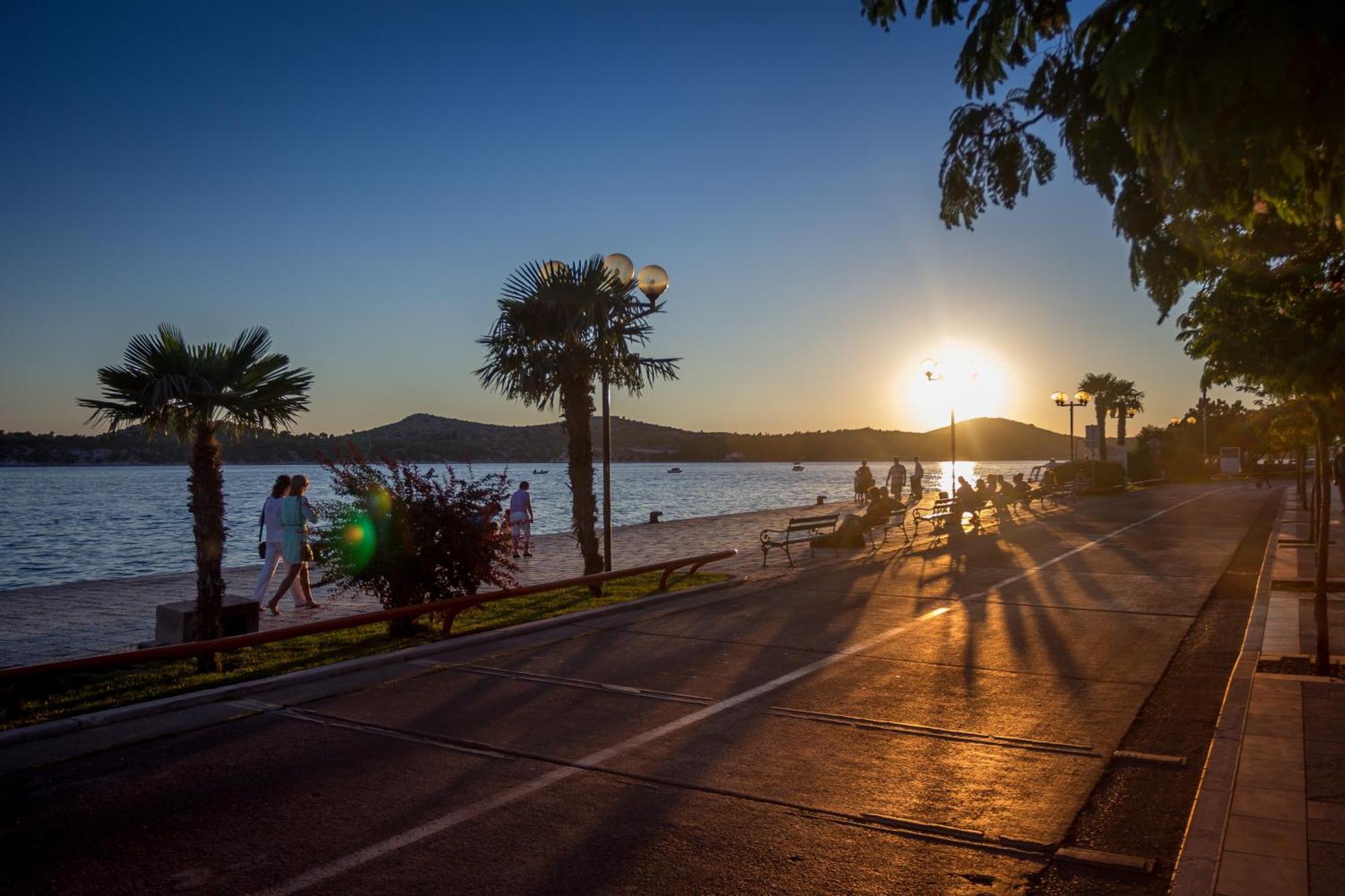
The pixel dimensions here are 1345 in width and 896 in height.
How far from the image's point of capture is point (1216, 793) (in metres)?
5.00

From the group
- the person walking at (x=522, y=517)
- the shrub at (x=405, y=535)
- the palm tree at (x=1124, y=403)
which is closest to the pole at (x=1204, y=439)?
the palm tree at (x=1124, y=403)

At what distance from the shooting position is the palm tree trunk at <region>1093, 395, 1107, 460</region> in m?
47.4

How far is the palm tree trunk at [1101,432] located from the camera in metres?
47.4

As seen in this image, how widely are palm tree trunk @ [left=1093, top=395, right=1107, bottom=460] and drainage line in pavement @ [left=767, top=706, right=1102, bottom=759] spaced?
4213 cm

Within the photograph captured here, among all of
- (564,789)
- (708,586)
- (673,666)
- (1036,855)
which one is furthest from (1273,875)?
(708,586)

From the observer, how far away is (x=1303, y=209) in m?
4.50

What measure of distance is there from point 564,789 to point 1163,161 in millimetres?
4163

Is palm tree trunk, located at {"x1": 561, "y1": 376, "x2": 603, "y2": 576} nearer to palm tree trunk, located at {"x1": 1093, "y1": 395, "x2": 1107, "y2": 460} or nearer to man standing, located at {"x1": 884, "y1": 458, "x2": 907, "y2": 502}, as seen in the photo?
man standing, located at {"x1": 884, "y1": 458, "x2": 907, "y2": 502}

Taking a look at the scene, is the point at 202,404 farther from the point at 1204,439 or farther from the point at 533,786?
the point at 1204,439

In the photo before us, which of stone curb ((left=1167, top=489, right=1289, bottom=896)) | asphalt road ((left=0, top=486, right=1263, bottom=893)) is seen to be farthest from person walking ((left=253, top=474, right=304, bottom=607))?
stone curb ((left=1167, top=489, right=1289, bottom=896))

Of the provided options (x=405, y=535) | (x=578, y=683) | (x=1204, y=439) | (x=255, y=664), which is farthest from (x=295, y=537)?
(x=1204, y=439)

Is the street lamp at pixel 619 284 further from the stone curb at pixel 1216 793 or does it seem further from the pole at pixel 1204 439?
the pole at pixel 1204 439

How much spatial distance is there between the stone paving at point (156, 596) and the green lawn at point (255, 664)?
195 cm

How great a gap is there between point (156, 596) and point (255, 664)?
7912 millimetres
